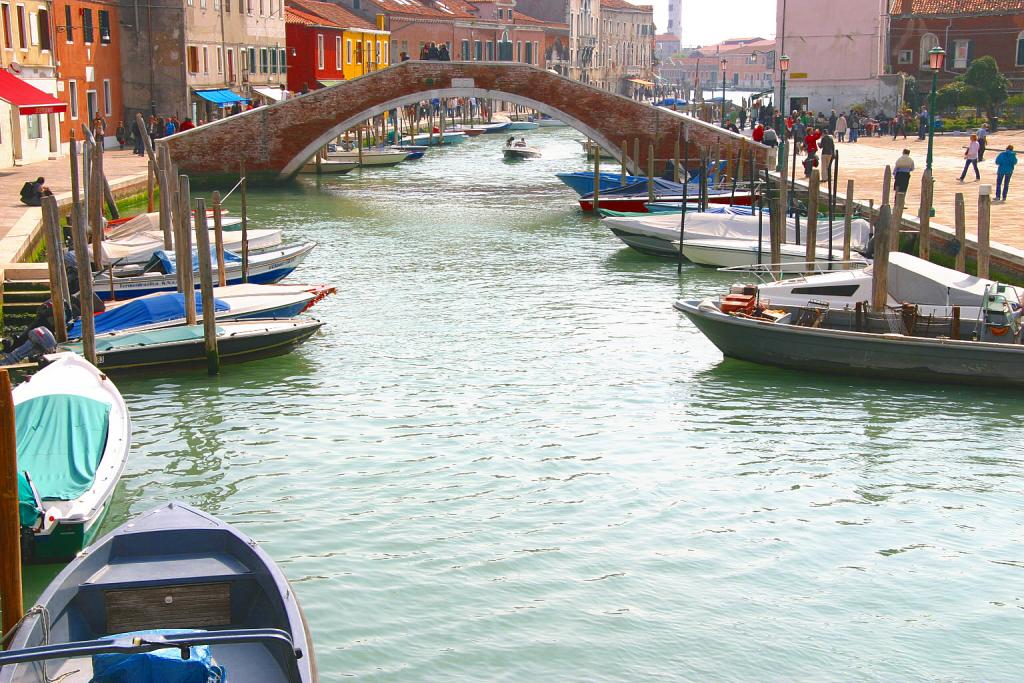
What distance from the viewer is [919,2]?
40500 mm

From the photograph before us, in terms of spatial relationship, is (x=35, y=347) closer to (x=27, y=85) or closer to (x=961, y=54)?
(x=27, y=85)

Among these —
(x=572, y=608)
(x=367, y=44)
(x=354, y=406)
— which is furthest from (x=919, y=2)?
(x=572, y=608)

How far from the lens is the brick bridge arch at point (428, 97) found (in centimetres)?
2720

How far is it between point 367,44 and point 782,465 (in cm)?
4102

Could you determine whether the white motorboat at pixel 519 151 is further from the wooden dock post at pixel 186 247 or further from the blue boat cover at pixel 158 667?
the blue boat cover at pixel 158 667

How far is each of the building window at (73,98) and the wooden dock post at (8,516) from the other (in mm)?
23554

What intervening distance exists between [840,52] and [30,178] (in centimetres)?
2433

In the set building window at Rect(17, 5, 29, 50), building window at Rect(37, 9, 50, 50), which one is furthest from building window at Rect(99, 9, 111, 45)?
building window at Rect(17, 5, 29, 50)

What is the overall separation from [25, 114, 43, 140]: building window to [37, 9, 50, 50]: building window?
1.39 metres

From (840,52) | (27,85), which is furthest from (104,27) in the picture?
(840,52)

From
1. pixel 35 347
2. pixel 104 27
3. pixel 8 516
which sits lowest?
pixel 35 347

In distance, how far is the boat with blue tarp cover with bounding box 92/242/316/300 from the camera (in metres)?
14.4

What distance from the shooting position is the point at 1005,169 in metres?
18.6

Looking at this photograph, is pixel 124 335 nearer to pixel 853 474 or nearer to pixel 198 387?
pixel 198 387
